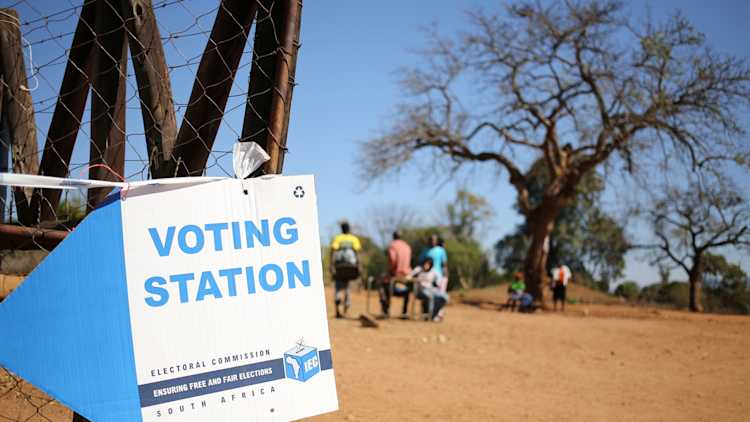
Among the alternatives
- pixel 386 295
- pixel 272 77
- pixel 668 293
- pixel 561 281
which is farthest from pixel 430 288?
pixel 668 293

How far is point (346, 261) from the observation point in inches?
436

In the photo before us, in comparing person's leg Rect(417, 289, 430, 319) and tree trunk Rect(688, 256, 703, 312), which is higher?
person's leg Rect(417, 289, 430, 319)

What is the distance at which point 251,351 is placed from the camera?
7.22 ft

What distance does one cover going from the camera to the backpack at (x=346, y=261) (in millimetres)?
11000

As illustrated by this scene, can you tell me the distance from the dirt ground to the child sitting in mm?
382

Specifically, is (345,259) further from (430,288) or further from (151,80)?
(151,80)

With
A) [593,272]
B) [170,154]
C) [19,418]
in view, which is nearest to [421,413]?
[19,418]

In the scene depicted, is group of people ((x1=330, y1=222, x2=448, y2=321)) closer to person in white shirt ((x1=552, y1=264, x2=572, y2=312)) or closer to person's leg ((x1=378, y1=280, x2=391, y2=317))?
person's leg ((x1=378, y1=280, x2=391, y2=317))

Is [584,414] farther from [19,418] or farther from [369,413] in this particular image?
[19,418]

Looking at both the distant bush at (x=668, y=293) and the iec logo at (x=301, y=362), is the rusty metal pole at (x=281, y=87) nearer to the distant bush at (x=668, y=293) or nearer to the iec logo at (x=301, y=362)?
the iec logo at (x=301, y=362)

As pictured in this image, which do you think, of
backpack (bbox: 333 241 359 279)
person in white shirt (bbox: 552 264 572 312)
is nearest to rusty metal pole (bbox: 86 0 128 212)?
backpack (bbox: 333 241 359 279)

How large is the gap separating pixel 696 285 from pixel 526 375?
18.0 m

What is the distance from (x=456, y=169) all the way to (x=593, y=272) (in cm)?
1671

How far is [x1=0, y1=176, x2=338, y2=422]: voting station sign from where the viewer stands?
6.74ft
